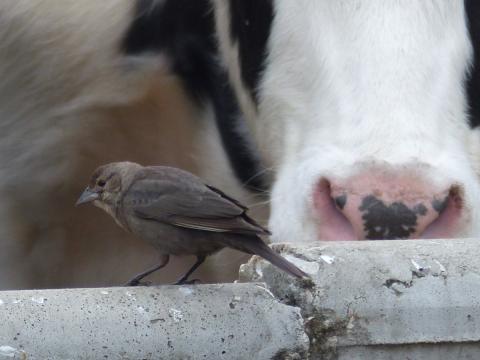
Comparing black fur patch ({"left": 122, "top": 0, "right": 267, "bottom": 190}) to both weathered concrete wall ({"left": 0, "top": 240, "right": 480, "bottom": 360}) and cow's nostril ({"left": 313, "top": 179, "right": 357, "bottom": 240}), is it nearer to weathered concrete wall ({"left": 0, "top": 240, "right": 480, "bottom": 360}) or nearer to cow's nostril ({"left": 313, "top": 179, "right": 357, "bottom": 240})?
cow's nostril ({"left": 313, "top": 179, "right": 357, "bottom": 240})

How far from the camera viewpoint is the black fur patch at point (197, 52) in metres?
3.67

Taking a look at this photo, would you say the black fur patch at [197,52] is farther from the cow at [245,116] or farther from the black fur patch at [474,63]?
the black fur patch at [474,63]

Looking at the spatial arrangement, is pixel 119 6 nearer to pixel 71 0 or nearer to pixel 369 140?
pixel 71 0

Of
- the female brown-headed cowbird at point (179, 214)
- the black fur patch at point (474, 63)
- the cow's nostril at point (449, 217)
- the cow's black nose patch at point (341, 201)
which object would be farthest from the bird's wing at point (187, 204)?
the black fur patch at point (474, 63)

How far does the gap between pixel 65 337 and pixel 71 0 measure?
200 cm

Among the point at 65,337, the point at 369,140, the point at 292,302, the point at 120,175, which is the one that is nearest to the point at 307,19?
the point at 369,140

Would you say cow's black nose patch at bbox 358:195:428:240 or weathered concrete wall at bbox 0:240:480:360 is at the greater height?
weathered concrete wall at bbox 0:240:480:360

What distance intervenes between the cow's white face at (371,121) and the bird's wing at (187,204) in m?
0.42

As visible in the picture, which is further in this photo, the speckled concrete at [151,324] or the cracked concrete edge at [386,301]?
the cracked concrete edge at [386,301]

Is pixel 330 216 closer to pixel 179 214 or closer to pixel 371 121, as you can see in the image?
pixel 371 121

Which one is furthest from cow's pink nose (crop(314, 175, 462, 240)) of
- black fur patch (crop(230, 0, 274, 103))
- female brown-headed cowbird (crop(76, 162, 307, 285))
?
black fur patch (crop(230, 0, 274, 103))

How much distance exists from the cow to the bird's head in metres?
0.41

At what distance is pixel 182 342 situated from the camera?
2.00 m

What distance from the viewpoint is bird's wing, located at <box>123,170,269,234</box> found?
88.9 inches
